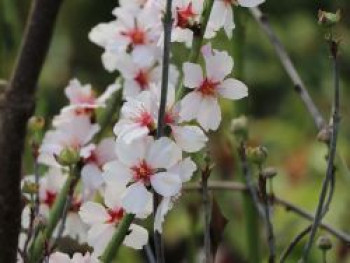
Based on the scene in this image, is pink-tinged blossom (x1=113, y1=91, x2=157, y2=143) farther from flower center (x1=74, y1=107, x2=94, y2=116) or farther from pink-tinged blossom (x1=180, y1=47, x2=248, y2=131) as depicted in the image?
flower center (x1=74, y1=107, x2=94, y2=116)

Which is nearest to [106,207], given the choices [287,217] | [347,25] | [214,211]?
[214,211]

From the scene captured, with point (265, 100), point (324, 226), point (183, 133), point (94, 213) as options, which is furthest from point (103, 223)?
point (265, 100)

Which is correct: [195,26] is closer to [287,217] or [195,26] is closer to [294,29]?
[287,217]

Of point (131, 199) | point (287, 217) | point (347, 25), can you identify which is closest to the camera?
point (131, 199)

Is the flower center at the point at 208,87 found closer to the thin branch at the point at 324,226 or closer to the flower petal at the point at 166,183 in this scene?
the flower petal at the point at 166,183

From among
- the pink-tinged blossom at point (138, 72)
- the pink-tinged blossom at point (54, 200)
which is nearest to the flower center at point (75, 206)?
the pink-tinged blossom at point (54, 200)

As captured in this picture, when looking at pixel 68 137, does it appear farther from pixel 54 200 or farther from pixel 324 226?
pixel 324 226
